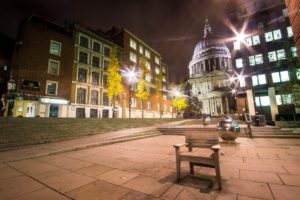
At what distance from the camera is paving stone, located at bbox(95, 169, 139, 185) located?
4.19 m

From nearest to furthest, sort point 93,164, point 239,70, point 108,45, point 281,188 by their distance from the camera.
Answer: point 281,188 < point 93,164 < point 239,70 < point 108,45

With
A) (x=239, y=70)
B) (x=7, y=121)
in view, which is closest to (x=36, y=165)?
(x=7, y=121)

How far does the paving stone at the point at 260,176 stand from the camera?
4.03 m

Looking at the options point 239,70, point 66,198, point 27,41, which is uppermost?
point 27,41

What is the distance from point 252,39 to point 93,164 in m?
33.7

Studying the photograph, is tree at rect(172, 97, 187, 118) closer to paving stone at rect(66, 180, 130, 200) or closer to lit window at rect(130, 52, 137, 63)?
lit window at rect(130, 52, 137, 63)

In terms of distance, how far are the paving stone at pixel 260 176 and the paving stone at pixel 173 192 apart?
Result: 182 centimetres

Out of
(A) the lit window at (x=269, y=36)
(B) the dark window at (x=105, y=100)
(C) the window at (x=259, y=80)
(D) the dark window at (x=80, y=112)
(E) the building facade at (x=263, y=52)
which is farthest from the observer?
(B) the dark window at (x=105, y=100)

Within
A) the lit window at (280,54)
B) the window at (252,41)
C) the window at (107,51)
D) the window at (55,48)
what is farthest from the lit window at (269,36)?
the window at (55,48)

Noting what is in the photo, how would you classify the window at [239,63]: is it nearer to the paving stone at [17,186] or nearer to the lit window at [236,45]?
the lit window at [236,45]

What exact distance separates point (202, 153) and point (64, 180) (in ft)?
12.2

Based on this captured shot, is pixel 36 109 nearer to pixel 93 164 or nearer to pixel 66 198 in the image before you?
pixel 93 164

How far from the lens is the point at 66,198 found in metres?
3.33

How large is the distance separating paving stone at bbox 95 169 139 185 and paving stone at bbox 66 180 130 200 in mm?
261
